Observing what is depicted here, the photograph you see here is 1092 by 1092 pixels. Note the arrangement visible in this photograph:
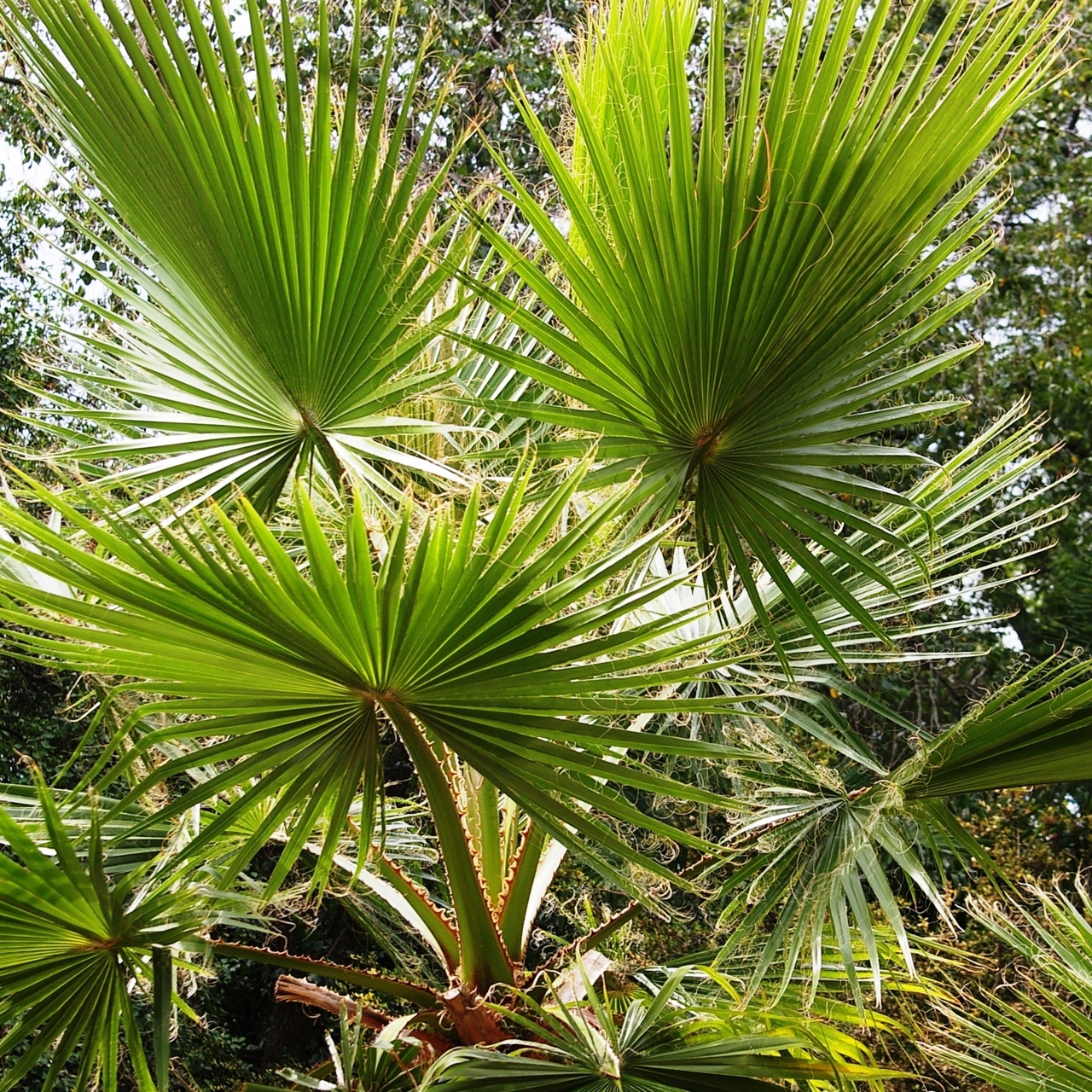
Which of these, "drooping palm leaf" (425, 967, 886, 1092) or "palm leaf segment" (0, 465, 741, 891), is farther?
"drooping palm leaf" (425, 967, 886, 1092)

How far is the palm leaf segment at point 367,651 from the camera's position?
1.20m

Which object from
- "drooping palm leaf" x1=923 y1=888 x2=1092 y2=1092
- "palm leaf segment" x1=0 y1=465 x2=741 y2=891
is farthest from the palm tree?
"drooping palm leaf" x1=923 y1=888 x2=1092 y2=1092

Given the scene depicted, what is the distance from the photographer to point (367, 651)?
1280 millimetres

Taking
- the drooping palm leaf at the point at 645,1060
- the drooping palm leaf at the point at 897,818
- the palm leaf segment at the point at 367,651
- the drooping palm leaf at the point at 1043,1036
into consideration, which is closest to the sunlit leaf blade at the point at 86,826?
the palm leaf segment at the point at 367,651

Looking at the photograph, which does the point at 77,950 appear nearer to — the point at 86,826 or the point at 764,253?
the point at 86,826

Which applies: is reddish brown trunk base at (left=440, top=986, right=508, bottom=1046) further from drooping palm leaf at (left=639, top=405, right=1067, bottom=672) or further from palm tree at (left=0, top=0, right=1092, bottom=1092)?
drooping palm leaf at (left=639, top=405, right=1067, bottom=672)

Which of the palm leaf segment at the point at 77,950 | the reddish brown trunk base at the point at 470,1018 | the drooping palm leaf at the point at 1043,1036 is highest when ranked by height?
the palm leaf segment at the point at 77,950

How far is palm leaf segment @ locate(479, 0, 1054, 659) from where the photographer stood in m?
1.39

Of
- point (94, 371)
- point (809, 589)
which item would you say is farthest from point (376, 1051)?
point (94, 371)

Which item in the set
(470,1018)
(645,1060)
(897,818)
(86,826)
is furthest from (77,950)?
(897,818)

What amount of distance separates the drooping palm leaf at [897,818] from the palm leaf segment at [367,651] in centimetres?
41

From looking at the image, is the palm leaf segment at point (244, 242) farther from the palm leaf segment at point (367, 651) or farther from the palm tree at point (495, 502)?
the palm leaf segment at point (367, 651)

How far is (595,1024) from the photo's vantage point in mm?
1979

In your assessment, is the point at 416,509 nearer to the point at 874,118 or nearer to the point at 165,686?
the point at 165,686
